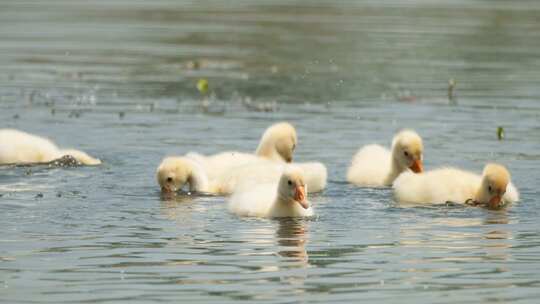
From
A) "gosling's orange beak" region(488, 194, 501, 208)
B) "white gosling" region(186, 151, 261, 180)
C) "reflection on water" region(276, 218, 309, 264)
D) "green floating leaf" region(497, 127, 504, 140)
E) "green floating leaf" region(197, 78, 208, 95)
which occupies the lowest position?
"reflection on water" region(276, 218, 309, 264)

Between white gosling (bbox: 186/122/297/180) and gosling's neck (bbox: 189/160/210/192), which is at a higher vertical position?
white gosling (bbox: 186/122/297/180)

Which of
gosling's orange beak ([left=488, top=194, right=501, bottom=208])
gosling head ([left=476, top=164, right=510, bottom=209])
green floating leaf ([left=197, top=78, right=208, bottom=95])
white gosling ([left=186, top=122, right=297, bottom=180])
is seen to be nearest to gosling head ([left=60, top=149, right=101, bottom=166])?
white gosling ([left=186, top=122, right=297, bottom=180])

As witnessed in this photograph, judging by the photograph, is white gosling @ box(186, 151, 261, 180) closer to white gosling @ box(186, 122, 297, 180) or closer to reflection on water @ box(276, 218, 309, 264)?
white gosling @ box(186, 122, 297, 180)

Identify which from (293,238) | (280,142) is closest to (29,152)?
(280,142)

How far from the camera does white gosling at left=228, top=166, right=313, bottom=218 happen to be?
1254 centimetres

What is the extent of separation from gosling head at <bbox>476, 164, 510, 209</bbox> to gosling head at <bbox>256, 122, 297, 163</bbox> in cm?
239

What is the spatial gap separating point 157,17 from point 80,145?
17105 millimetres

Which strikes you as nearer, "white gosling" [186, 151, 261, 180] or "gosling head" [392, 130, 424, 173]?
"white gosling" [186, 151, 261, 180]

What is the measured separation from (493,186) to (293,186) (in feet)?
5.70

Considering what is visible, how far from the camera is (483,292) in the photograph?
962cm

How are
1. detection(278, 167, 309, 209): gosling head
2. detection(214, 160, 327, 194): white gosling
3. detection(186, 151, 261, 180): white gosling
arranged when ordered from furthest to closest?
detection(186, 151, 261, 180): white gosling < detection(214, 160, 327, 194): white gosling < detection(278, 167, 309, 209): gosling head

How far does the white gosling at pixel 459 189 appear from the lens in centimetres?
1312

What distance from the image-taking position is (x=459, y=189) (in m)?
13.4

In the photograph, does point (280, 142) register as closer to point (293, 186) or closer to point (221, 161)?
point (221, 161)
